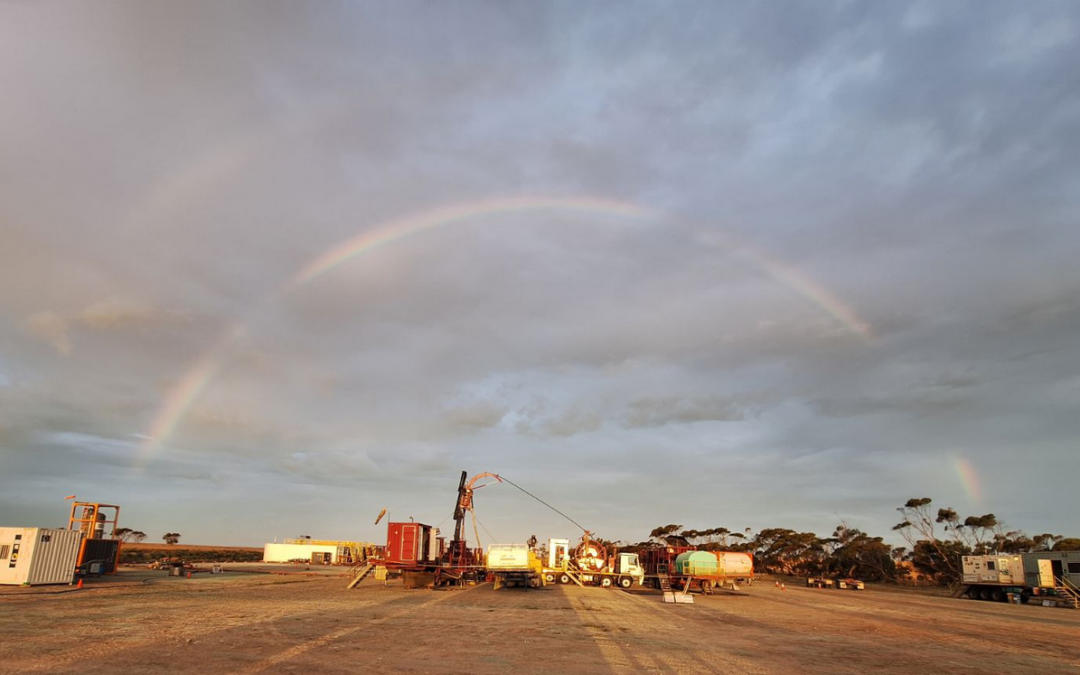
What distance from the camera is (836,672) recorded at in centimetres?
1530

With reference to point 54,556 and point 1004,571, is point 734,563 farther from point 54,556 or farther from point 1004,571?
point 54,556

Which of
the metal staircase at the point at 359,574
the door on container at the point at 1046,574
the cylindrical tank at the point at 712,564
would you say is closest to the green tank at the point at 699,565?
the cylindrical tank at the point at 712,564

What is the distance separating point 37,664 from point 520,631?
12800mm

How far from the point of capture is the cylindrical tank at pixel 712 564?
50438mm

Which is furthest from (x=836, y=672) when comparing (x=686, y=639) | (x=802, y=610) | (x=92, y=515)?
(x=92, y=515)

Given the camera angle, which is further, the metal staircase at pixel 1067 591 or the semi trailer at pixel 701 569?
the semi trailer at pixel 701 569

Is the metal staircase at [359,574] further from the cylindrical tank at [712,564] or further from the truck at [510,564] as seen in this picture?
the cylindrical tank at [712,564]

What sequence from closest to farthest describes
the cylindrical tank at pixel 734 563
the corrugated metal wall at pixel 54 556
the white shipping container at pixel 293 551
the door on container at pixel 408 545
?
the corrugated metal wall at pixel 54 556, the door on container at pixel 408 545, the cylindrical tank at pixel 734 563, the white shipping container at pixel 293 551

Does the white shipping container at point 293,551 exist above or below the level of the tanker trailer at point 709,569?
below

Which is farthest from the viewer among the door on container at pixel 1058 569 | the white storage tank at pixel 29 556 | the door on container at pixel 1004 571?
the door on container at pixel 1004 571

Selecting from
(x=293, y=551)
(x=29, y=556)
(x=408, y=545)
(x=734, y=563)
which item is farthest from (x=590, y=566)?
(x=293, y=551)

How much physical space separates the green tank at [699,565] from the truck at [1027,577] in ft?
72.0

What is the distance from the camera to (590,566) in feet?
176

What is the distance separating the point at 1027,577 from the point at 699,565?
25698 mm
